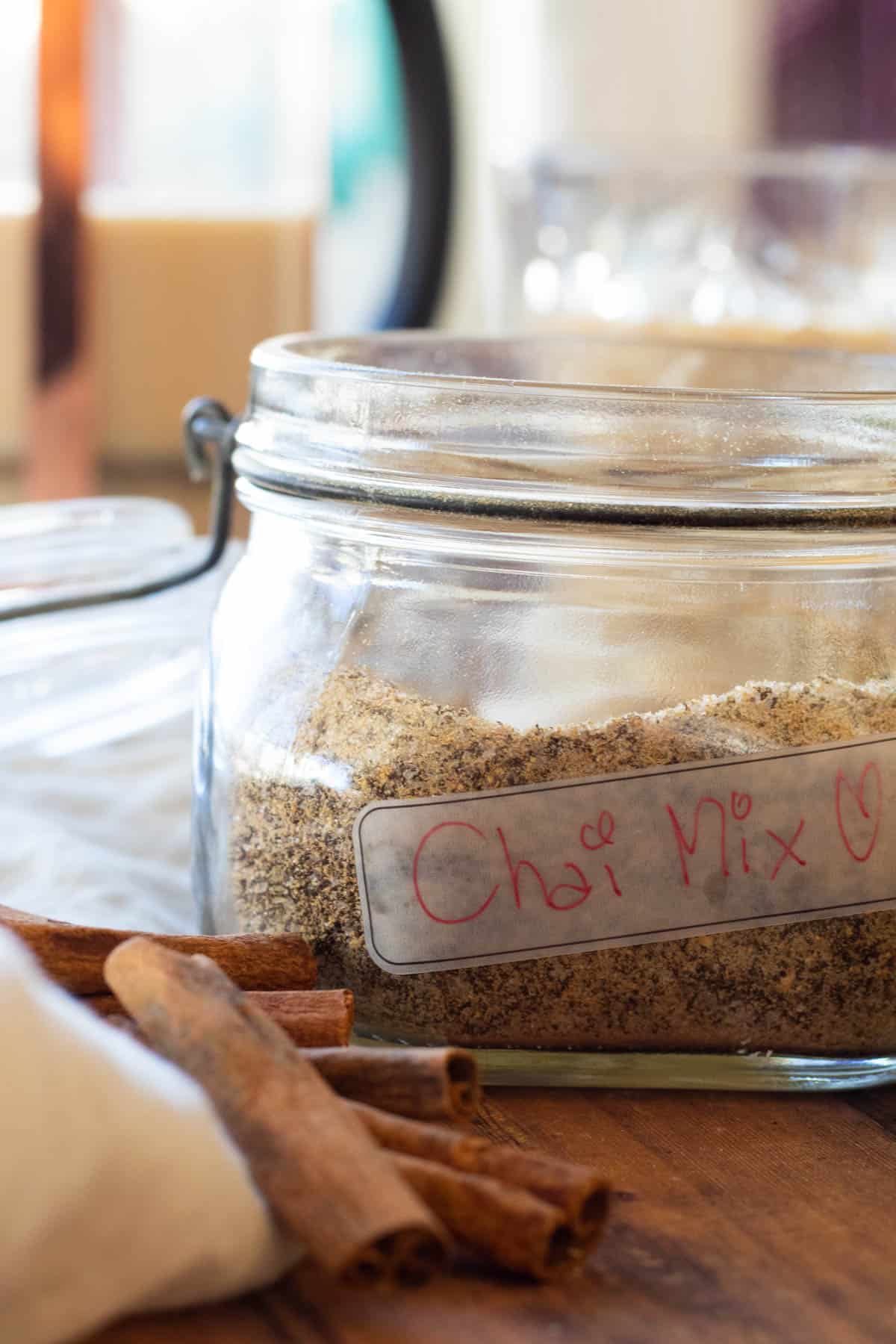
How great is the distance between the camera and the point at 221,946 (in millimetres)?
544

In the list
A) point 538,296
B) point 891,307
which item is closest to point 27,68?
point 538,296

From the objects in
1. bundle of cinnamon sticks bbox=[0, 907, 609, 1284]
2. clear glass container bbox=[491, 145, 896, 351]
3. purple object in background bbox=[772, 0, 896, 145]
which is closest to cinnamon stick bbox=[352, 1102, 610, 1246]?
bundle of cinnamon sticks bbox=[0, 907, 609, 1284]

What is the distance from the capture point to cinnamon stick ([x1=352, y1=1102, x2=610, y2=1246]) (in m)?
0.42

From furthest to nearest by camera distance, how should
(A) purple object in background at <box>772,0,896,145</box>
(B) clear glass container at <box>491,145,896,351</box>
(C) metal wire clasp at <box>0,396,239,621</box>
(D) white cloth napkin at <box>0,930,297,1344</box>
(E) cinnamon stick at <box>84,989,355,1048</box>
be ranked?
(A) purple object in background at <box>772,0,896,145</box> → (B) clear glass container at <box>491,145,896,351</box> → (C) metal wire clasp at <box>0,396,239,621</box> → (E) cinnamon stick at <box>84,989,355,1048</box> → (D) white cloth napkin at <box>0,930,297,1344</box>

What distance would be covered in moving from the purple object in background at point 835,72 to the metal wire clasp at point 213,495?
1.87 metres

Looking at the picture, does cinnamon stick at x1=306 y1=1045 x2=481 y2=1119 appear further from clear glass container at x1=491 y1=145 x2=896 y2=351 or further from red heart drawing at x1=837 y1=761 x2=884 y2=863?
clear glass container at x1=491 y1=145 x2=896 y2=351

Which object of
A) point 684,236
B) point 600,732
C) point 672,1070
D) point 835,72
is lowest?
point 672,1070

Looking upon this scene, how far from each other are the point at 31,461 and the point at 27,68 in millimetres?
444

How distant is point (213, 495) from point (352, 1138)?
1.24 feet

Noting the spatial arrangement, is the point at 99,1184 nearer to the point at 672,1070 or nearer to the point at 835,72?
the point at 672,1070

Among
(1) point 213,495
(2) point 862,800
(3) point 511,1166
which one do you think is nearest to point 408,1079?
(3) point 511,1166

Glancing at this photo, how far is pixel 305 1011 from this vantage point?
20.2 inches

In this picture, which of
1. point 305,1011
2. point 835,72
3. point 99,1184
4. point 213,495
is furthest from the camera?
point 835,72

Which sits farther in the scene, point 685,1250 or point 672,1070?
point 672,1070
